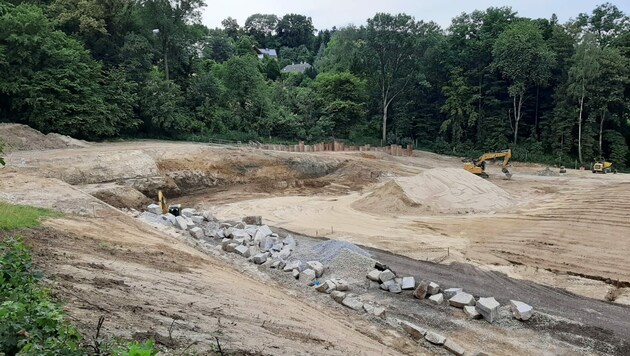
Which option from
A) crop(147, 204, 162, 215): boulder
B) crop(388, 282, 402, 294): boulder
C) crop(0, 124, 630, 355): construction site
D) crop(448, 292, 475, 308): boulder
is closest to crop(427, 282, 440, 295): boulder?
crop(0, 124, 630, 355): construction site

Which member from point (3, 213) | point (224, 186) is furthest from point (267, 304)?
point (224, 186)

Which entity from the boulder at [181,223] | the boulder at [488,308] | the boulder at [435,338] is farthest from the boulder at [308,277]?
the boulder at [181,223]

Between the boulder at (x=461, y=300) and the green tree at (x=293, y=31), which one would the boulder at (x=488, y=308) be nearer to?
the boulder at (x=461, y=300)

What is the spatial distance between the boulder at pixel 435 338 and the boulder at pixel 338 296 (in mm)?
2344

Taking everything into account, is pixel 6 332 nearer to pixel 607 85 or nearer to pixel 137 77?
pixel 137 77

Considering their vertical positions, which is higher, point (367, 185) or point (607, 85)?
point (607, 85)

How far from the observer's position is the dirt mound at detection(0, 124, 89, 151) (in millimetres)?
22516

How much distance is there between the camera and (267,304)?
798cm

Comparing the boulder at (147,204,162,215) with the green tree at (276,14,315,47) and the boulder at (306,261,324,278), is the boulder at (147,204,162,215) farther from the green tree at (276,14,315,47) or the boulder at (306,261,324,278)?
the green tree at (276,14,315,47)

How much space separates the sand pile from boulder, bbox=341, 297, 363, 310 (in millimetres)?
9554

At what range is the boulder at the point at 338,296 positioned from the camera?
10.4 meters

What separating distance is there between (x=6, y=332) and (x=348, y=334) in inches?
210

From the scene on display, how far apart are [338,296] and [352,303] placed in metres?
0.41

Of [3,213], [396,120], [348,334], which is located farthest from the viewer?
[396,120]
